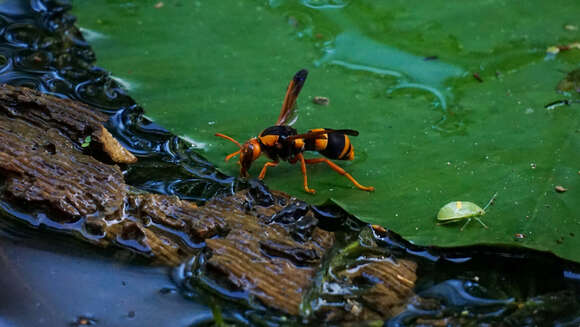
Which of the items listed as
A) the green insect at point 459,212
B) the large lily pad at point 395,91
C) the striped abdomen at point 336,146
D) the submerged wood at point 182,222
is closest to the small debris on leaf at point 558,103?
the large lily pad at point 395,91

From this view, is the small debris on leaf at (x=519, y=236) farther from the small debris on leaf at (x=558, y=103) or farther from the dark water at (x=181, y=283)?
the small debris on leaf at (x=558, y=103)

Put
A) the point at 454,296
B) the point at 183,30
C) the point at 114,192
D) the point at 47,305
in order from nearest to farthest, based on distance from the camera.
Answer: the point at 47,305
the point at 454,296
the point at 114,192
the point at 183,30

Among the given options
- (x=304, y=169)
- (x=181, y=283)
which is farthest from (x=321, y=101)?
(x=181, y=283)

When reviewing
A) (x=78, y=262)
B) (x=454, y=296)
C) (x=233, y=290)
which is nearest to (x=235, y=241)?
(x=233, y=290)

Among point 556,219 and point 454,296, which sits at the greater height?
point 556,219

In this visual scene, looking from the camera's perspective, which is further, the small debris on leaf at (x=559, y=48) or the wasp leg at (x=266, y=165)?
the small debris on leaf at (x=559, y=48)

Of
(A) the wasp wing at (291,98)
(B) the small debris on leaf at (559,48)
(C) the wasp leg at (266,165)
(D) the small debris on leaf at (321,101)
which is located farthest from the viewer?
(B) the small debris on leaf at (559,48)

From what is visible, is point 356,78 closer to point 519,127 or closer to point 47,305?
point 519,127
